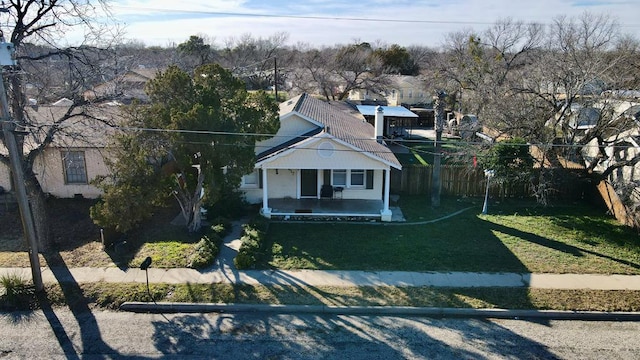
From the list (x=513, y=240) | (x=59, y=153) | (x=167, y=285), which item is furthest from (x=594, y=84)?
(x=59, y=153)

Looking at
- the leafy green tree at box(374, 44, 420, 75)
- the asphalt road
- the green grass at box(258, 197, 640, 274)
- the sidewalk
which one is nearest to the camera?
the asphalt road

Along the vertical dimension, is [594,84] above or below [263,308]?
above

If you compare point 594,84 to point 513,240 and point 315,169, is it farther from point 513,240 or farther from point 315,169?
point 315,169

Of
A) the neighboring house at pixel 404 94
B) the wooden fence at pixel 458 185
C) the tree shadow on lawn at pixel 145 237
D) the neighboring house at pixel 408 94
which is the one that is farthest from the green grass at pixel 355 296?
the neighboring house at pixel 408 94

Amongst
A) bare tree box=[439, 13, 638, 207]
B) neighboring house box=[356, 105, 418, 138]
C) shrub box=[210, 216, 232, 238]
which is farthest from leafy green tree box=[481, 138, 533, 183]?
neighboring house box=[356, 105, 418, 138]

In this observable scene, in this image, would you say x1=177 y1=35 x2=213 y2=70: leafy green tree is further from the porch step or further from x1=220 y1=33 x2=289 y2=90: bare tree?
the porch step

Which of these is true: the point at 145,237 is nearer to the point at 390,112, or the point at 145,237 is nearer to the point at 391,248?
the point at 391,248
